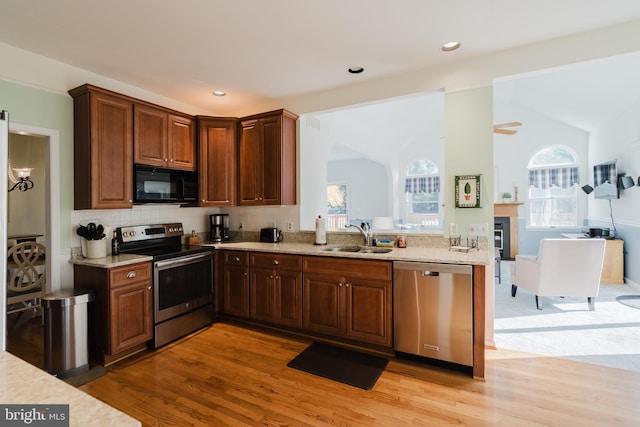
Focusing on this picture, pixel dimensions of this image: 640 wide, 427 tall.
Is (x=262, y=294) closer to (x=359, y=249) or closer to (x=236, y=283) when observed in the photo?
(x=236, y=283)

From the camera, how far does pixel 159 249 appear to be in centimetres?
350

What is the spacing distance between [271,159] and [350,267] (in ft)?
5.46

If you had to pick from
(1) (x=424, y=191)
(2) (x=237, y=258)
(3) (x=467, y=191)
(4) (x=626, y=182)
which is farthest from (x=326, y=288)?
(1) (x=424, y=191)

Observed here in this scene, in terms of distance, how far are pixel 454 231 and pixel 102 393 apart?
323 centimetres

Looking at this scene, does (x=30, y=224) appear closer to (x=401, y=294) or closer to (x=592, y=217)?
(x=401, y=294)

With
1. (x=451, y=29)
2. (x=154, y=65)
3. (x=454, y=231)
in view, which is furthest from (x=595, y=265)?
(x=154, y=65)

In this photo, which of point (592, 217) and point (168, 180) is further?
point (592, 217)

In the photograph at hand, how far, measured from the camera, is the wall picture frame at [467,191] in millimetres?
3002

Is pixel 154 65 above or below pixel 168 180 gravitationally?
above

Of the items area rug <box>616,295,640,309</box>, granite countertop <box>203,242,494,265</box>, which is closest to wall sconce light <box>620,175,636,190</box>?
area rug <box>616,295,640,309</box>

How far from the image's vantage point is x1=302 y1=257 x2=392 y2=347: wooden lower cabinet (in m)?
2.79

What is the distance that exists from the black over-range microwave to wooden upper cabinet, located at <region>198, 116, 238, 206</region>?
0.13 metres

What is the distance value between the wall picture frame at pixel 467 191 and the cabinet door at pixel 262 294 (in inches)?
80.5

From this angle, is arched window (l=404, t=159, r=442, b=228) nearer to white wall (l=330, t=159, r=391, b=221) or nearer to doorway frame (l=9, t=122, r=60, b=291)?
white wall (l=330, t=159, r=391, b=221)
